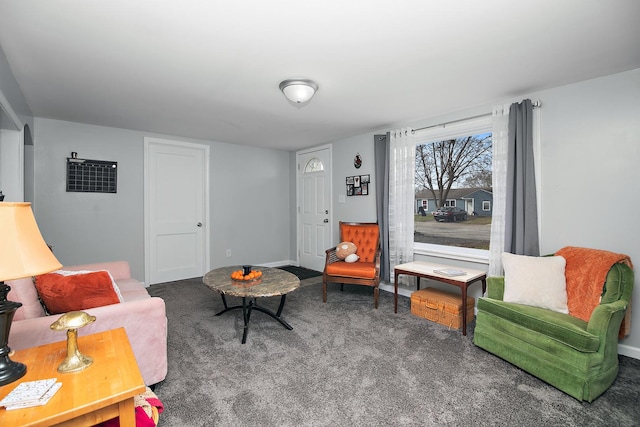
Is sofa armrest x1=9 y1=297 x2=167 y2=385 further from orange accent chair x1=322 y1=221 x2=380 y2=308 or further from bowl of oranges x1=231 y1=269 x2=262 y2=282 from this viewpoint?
orange accent chair x1=322 y1=221 x2=380 y2=308

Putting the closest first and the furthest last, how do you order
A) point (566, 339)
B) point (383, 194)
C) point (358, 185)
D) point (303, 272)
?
point (566, 339), point (383, 194), point (358, 185), point (303, 272)

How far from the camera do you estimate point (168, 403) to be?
1845 mm

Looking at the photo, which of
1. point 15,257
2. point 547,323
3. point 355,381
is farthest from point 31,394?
point 547,323

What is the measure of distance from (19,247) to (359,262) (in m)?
3.32

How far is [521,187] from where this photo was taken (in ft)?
9.36

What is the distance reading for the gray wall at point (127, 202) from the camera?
3.74 metres

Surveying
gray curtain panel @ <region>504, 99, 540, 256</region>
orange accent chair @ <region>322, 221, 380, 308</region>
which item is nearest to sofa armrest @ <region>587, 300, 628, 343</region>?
gray curtain panel @ <region>504, 99, 540, 256</region>

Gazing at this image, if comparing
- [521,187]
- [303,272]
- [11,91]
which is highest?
[11,91]

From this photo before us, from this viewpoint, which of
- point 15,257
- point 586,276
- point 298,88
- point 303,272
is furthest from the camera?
point 303,272

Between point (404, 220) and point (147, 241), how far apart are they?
3616 millimetres

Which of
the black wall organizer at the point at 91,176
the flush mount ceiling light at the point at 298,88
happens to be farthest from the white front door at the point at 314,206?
the black wall organizer at the point at 91,176

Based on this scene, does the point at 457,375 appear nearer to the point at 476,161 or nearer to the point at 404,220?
the point at 404,220

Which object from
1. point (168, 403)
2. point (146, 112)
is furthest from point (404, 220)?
point (146, 112)

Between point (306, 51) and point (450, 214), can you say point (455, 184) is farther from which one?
point (306, 51)
